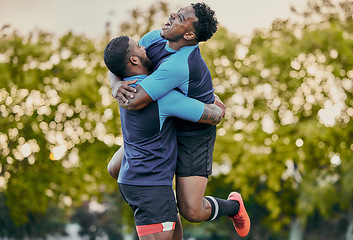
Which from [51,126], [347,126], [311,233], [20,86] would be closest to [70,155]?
[51,126]

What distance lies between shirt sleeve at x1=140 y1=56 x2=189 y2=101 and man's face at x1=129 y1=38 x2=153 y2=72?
0.76ft

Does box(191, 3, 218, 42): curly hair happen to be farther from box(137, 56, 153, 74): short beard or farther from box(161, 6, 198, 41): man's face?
box(137, 56, 153, 74): short beard

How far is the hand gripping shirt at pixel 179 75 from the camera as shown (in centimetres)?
435

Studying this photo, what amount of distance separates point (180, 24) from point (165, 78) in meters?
0.50

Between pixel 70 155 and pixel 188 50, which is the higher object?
pixel 188 50

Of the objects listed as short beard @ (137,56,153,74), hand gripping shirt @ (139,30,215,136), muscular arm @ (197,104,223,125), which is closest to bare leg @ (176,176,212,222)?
hand gripping shirt @ (139,30,215,136)

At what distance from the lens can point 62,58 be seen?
23.2 m

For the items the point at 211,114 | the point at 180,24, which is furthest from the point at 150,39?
the point at 211,114

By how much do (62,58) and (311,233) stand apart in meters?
18.7

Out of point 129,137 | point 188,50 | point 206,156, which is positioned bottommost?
point 206,156

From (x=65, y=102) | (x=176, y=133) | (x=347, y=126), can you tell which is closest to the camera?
(x=176, y=133)

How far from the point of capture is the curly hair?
14.5ft

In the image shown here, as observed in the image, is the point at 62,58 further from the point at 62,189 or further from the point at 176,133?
the point at 176,133

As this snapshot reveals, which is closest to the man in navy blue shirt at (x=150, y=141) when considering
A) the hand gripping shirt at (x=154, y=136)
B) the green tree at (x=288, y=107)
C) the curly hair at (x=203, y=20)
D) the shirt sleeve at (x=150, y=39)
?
the hand gripping shirt at (x=154, y=136)
